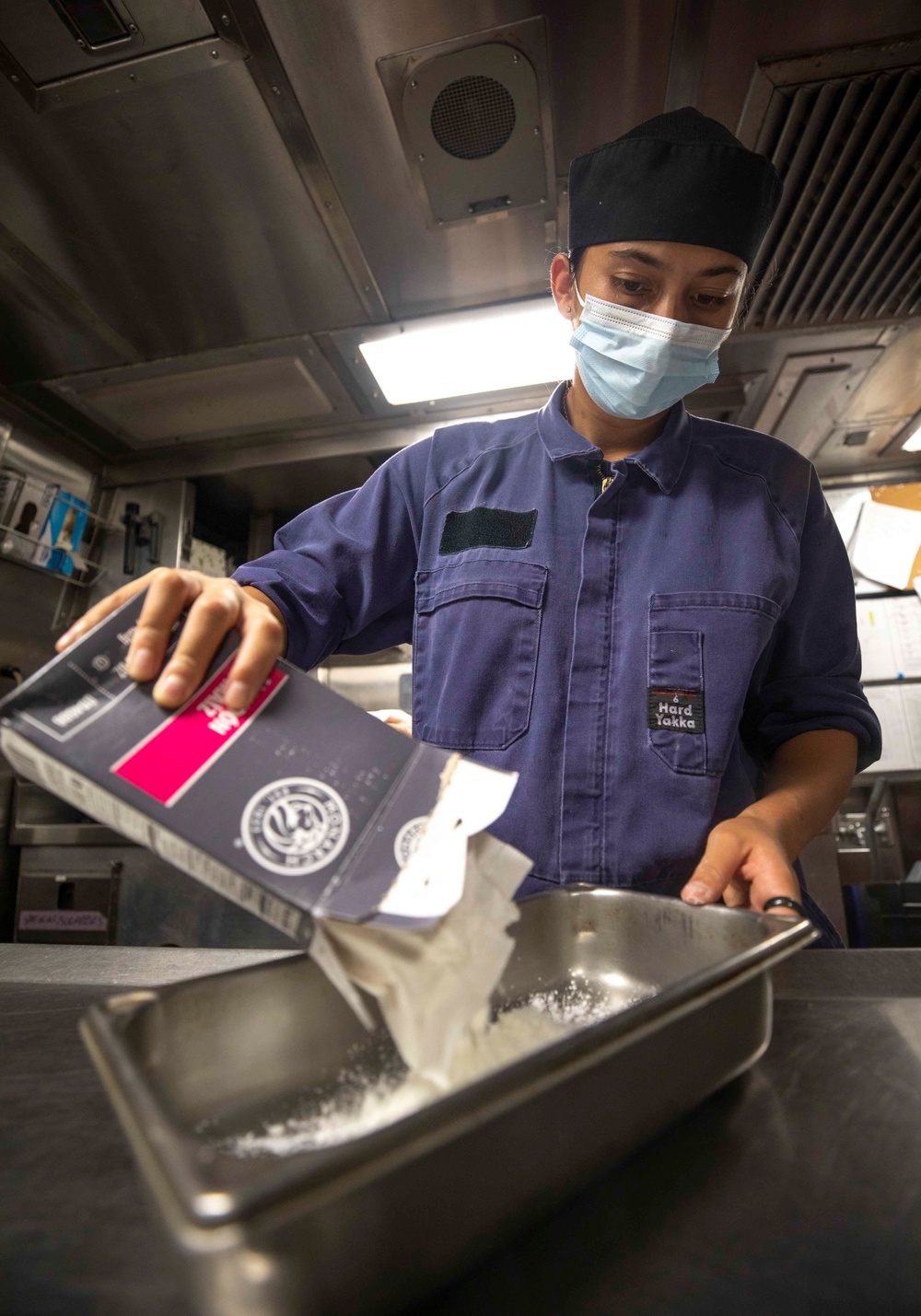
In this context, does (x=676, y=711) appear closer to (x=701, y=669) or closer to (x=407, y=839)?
(x=701, y=669)

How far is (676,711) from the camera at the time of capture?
2.94 ft

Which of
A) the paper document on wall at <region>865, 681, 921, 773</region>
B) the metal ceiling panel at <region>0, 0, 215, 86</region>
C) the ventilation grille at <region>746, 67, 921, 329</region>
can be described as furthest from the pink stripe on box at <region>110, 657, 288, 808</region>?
the paper document on wall at <region>865, 681, 921, 773</region>

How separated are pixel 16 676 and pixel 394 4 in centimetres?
228

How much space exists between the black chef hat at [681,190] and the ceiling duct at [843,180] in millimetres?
635

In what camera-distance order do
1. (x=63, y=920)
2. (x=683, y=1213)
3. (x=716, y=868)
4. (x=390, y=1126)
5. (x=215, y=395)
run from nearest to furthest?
(x=390, y=1126) < (x=683, y=1213) < (x=716, y=868) < (x=63, y=920) < (x=215, y=395)

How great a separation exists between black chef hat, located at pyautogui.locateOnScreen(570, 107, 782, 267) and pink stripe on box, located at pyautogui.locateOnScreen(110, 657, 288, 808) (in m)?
0.87

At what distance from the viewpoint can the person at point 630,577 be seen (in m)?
0.88

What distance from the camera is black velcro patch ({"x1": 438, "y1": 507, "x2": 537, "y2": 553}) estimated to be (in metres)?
1.00

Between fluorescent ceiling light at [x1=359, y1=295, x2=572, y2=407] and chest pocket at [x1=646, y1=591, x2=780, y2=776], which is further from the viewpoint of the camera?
fluorescent ceiling light at [x1=359, y1=295, x2=572, y2=407]

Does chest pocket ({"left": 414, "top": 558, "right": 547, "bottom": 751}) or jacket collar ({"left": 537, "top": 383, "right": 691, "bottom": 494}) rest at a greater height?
jacket collar ({"left": 537, "top": 383, "right": 691, "bottom": 494})

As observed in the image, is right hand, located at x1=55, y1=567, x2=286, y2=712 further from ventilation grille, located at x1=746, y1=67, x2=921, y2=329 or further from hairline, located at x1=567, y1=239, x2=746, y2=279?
ventilation grille, located at x1=746, y1=67, x2=921, y2=329

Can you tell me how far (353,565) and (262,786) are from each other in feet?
1.99

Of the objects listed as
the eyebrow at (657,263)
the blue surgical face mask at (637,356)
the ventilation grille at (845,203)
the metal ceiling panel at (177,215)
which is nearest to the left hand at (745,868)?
the blue surgical face mask at (637,356)

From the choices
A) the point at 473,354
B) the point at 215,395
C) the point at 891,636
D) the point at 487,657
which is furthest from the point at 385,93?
the point at 891,636
